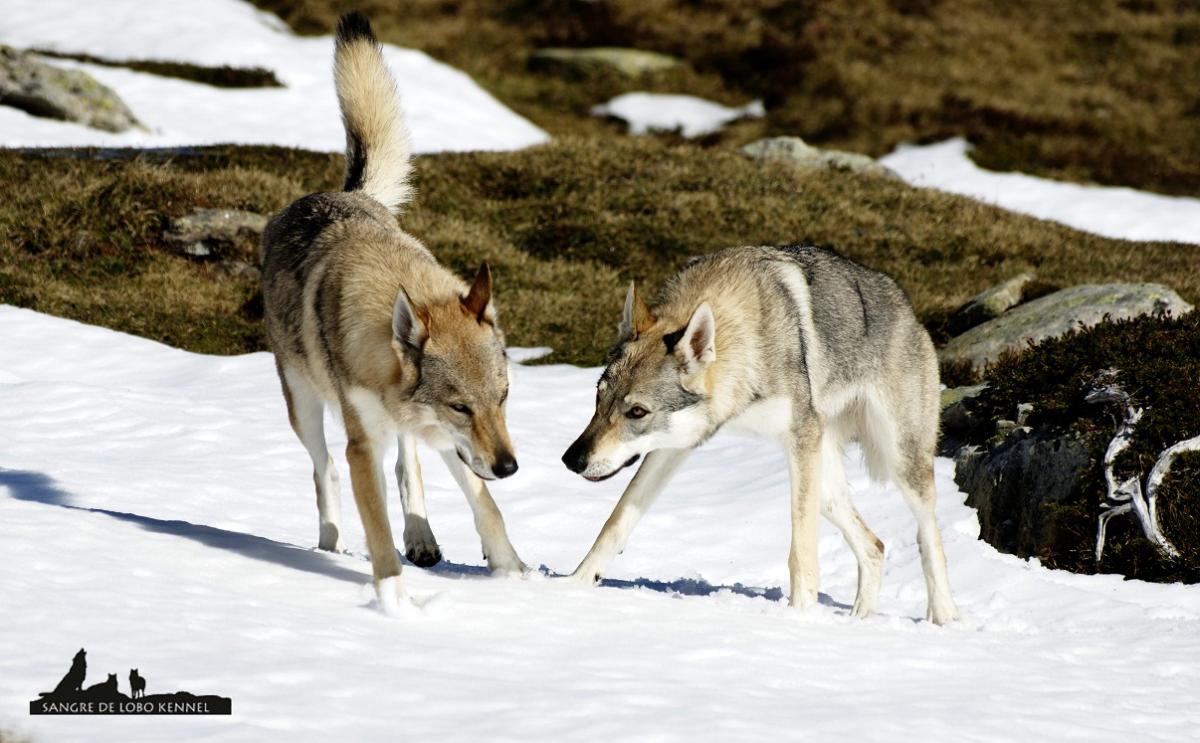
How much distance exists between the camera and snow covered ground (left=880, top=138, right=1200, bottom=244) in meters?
27.5

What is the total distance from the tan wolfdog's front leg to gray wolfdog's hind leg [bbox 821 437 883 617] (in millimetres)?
3213

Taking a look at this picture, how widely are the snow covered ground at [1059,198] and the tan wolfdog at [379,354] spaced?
64.8 ft

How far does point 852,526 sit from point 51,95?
22.9 metres

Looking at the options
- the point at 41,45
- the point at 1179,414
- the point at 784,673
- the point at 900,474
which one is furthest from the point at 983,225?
the point at 41,45

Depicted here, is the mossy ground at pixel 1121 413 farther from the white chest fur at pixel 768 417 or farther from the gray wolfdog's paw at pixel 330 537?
the gray wolfdog's paw at pixel 330 537

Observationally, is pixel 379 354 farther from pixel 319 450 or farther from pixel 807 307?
pixel 807 307

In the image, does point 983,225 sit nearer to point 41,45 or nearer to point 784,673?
point 784,673

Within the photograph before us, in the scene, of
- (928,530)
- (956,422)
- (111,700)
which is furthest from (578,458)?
(956,422)

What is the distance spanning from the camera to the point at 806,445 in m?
8.08

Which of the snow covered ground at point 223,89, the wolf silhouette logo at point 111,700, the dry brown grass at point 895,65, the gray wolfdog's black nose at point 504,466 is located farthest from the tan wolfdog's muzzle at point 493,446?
the dry brown grass at point 895,65

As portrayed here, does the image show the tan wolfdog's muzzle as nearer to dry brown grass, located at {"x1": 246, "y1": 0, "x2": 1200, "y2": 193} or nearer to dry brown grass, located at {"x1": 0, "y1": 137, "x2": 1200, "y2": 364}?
dry brown grass, located at {"x1": 0, "y1": 137, "x2": 1200, "y2": 364}

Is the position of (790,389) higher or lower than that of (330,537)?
higher

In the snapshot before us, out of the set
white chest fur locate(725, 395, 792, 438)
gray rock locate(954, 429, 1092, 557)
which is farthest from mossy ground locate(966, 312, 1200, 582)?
white chest fur locate(725, 395, 792, 438)

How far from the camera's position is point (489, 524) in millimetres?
8023
